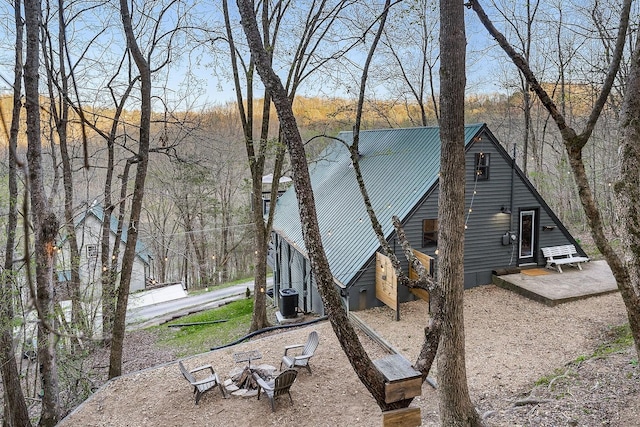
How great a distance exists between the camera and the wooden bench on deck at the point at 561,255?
37.4ft

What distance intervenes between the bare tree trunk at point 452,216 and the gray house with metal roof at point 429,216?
4.76m

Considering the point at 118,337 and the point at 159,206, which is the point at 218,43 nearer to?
the point at 118,337

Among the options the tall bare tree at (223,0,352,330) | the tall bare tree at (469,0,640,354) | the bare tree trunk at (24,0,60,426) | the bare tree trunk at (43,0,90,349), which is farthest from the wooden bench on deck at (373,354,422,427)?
the bare tree trunk at (43,0,90,349)

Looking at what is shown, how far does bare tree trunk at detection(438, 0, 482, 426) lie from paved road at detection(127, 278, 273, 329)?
1452 cm

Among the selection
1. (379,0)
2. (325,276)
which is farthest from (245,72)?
(325,276)

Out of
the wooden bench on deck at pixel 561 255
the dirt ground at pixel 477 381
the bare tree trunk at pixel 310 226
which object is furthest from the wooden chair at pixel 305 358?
the wooden bench on deck at pixel 561 255

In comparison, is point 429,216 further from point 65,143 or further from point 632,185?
point 65,143

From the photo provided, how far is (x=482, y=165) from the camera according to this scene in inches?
424

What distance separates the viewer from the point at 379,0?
9508 millimetres

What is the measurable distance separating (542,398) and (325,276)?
3768 millimetres

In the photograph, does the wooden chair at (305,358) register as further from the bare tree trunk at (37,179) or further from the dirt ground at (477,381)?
the bare tree trunk at (37,179)

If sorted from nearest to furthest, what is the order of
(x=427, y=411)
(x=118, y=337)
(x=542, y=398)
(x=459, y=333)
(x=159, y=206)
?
1. (x=459, y=333)
2. (x=542, y=398)
3. (x=427, y=411)
4. (x=118, y=337)
5. (x=159, y=206)

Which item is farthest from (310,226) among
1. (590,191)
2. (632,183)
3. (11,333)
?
(11,333)

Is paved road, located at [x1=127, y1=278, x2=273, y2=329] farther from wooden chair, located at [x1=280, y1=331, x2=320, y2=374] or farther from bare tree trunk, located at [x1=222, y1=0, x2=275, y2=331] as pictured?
wooden chair, located at [x1=280, y1=331, x2=320, y2=374]
